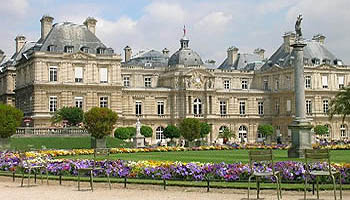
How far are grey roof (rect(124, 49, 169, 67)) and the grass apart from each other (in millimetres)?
26754

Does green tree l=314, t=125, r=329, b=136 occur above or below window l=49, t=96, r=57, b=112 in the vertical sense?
below

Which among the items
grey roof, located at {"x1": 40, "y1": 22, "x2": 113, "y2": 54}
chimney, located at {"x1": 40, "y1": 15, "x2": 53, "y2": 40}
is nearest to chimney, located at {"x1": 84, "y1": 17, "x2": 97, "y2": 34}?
grey roof, located at {"x1": 40, "y1": 22, "x2": 113, "y2": 54}

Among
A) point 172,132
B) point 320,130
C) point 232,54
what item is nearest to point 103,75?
point 172,132

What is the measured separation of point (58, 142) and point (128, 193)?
3191cm

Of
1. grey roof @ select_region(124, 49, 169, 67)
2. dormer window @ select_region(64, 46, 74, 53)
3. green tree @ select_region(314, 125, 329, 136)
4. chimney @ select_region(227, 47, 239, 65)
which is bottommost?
green tree @ select_region(314, 125, 329, 136)

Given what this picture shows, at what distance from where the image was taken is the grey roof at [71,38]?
58438 mm

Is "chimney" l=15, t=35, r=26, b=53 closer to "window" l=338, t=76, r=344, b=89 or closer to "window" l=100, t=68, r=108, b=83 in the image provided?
"window" l=100, t=68, r=108, b=83

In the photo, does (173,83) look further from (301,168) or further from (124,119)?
(301,168)

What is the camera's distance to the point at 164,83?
228 ft

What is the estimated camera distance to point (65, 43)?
58906 mm

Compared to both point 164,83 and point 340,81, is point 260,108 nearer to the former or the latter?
point 340,81

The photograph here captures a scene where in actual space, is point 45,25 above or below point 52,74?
above

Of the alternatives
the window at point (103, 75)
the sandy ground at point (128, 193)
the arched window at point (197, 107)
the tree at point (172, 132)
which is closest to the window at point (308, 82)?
the arched window at point (197, 107)

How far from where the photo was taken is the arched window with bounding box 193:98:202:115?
66.6m
